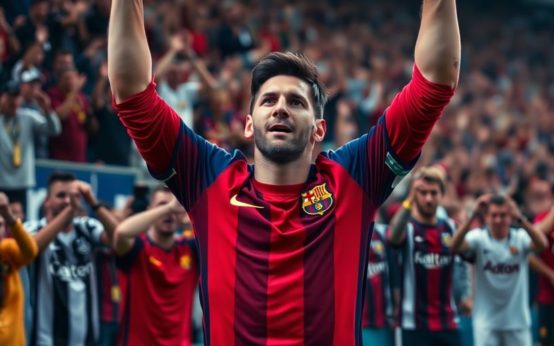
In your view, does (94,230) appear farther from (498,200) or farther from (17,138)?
(498,200)

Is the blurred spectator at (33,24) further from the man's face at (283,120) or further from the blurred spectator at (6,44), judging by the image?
the man's face at (283,120)

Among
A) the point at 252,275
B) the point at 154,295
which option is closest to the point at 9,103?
the point at 154,295

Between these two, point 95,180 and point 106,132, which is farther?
point 106,132

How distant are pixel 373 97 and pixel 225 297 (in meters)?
15.2

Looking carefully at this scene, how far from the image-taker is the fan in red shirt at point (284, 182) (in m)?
3.90

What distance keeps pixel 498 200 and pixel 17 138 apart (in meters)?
4.77

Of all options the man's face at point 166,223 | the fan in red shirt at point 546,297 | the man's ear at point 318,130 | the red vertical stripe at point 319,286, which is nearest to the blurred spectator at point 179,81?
the man's face at point 166,223

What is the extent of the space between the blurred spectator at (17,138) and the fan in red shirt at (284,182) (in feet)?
21.1

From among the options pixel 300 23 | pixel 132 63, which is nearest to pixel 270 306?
pixel 132 63

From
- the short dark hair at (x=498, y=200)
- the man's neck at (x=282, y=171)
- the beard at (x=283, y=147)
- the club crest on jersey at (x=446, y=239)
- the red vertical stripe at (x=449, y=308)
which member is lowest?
the red vertical stripe at (x=449, y=308)

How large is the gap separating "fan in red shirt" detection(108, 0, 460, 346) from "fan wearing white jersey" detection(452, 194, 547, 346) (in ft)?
19.8

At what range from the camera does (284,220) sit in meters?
4.17

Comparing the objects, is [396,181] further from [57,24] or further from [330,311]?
[57,24]

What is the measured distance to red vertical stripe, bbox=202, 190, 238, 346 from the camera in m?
4.09
